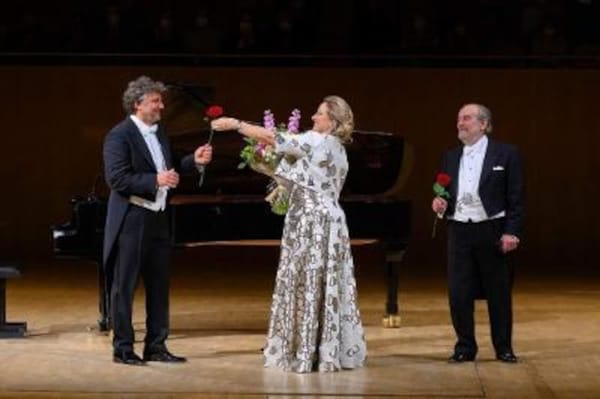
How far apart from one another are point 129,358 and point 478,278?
203 cm

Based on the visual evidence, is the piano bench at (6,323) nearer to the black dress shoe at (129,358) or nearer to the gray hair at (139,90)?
the black dress shoe at (129,358)

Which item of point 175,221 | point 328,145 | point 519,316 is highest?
point 328,145

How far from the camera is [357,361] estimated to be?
7871 mm


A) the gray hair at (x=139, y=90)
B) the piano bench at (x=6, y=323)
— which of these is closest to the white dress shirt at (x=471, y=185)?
the gray hair at (x=139, y=90)

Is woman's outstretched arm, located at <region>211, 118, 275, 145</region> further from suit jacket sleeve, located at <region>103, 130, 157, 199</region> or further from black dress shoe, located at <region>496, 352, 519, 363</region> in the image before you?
black dress shoe, located at <region>496, 352, 519, 363</region>

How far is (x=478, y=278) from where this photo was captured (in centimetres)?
803

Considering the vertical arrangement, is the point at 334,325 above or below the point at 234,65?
below

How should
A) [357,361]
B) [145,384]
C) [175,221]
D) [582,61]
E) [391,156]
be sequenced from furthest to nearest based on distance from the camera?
[582,61]
[391,156]
[175,221]
[357,361]
[145,384]

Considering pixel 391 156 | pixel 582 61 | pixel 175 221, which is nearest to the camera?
pixel 175 221

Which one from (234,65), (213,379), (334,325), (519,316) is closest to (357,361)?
(334,325)

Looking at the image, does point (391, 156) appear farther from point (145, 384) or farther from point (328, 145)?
point (145, 384)

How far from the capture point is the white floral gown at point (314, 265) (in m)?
7.71

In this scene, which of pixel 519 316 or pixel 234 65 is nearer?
pixel 519 316

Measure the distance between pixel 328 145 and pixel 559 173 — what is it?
7584 mm
